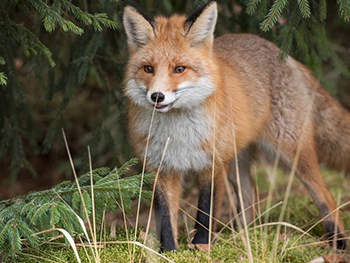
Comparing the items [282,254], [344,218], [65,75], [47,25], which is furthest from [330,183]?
[47,25]

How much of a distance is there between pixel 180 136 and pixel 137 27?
80 centimetres

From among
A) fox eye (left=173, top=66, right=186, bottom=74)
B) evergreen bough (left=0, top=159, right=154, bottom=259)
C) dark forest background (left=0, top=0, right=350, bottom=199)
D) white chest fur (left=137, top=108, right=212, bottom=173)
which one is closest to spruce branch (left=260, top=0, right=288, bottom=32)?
dark forest background (left=0, top=0, right=350, bottom=199)

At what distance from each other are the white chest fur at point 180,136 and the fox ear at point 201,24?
0.47m

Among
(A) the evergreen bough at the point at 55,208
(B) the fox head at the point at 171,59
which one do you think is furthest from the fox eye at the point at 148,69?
(A) the evergreen bough at the point at 55,208

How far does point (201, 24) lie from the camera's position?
12.4 feet

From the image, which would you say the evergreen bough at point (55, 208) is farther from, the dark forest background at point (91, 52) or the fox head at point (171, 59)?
the dark forest background at point (91, 52)

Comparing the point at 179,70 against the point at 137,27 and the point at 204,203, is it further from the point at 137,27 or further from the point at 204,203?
the point at 204,203

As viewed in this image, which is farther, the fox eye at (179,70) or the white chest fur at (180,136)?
the white chest fur at (180,136)

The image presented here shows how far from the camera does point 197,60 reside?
3.75 metres

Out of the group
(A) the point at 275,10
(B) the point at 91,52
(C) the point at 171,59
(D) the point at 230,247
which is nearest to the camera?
(A) the point at 275,10

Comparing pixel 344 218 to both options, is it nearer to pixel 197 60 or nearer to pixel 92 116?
pixel 197 60

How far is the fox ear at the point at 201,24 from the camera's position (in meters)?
3.70

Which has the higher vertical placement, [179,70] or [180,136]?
[179,70]

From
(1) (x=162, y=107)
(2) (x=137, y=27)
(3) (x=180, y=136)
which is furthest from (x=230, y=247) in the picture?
(2) (x=137, y=27)
